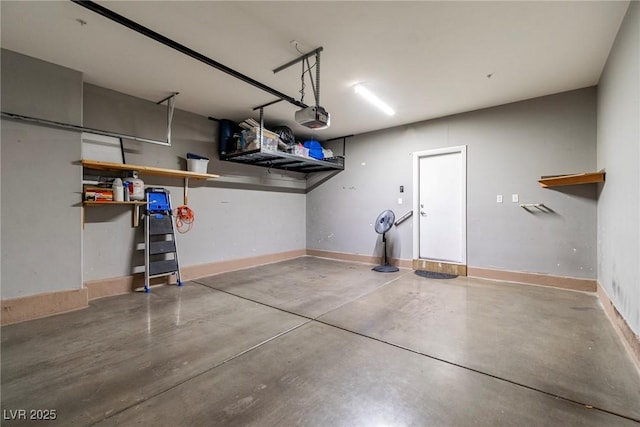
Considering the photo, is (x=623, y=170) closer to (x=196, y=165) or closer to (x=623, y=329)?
(x=623, y=329)

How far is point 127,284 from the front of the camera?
147 inches

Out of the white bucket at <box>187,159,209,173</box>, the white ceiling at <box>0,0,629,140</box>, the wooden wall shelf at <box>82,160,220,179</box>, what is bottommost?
the wooden wall shelf at <box>82,160,220,179</box>

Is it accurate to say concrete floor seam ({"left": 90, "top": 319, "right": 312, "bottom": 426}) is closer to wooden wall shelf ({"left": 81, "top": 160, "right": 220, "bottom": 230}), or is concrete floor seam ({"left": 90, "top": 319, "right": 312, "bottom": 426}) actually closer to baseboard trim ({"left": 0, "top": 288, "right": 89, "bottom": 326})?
baseboard trim ({"left": 0, "top": 288, "right": 89, "bottom": 326})

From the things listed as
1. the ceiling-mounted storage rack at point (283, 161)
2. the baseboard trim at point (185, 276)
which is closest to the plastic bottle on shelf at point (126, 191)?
the baseboard trim at point (185, 276)

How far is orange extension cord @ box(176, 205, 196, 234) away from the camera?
4.31 metres

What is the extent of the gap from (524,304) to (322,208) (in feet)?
13.7

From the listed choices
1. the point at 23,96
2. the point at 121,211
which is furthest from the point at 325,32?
the point at 121,211

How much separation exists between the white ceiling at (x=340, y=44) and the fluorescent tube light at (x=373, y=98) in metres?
0.12

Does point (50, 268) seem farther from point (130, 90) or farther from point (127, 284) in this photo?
point (130, 90)

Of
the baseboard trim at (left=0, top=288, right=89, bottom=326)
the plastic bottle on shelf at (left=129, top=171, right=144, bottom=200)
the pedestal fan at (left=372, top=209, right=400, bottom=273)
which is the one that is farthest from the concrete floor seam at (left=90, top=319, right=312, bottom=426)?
the plastic bottle on shelf at (left=129, top=171, right=144, bottom=200)

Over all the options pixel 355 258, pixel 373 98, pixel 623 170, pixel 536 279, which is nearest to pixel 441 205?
pixel 536 279

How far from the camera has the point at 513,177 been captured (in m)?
4.18

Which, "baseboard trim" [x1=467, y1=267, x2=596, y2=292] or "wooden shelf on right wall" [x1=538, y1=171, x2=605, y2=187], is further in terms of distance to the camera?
"baseboard trim" [x1=467, y1=267, x2=596, y2=292]

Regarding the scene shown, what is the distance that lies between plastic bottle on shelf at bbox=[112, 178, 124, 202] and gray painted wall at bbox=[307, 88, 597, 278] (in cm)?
427
